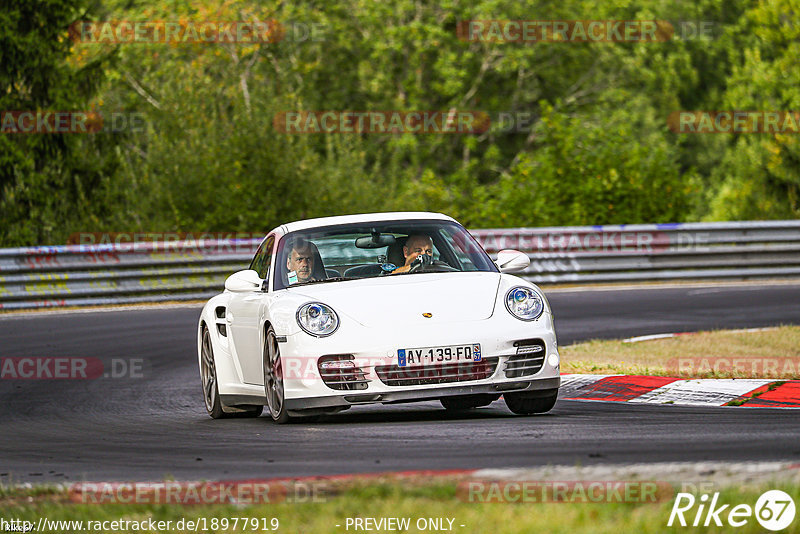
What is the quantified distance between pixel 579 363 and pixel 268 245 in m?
3.32

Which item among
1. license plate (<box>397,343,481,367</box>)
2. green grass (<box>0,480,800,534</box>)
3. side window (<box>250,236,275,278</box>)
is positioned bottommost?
license plate (<box>397,343,481,367</box>)

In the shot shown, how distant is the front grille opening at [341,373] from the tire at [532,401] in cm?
103

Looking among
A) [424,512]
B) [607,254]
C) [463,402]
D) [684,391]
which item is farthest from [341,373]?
[607,254]

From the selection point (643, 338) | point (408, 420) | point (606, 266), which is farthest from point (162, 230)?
point (408, 420)

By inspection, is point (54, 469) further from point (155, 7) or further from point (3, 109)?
point (155, 7)

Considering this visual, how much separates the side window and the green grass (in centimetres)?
437

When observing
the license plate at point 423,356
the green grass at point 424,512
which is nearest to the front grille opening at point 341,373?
the license plate at point 423,356

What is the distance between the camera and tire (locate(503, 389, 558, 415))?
9.20 m

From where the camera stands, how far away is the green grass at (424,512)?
491cm

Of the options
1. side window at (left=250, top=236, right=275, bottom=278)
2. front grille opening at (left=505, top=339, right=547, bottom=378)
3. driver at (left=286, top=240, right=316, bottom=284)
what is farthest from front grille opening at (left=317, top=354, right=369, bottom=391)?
side window at (left=250, top=236, right=275, bottom=278)

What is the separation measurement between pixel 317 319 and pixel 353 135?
22.0 m

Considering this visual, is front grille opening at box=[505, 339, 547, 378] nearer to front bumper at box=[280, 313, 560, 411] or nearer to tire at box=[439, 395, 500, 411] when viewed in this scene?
front bumper at box=[280, 313, 560, 411]

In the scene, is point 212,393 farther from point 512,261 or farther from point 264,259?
point 512,261

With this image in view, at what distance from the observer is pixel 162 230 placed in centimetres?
2633
